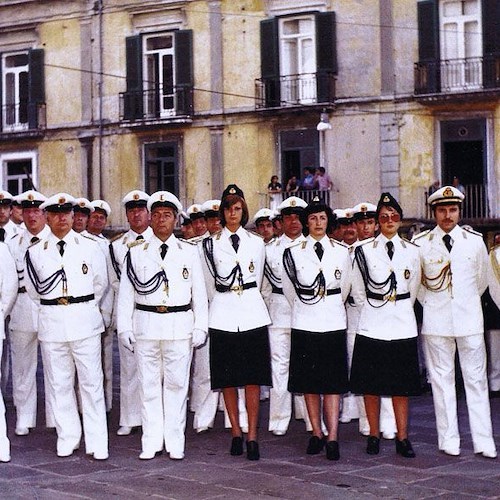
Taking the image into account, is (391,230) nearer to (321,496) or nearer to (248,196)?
(321,496)

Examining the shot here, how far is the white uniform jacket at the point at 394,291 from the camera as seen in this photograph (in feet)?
27.5

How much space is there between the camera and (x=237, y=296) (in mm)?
8492

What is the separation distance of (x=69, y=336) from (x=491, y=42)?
1803 cm

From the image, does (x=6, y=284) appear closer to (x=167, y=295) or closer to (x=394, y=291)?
(x=167, y=295)

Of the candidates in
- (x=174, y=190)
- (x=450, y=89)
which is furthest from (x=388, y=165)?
(x=174, y=190)

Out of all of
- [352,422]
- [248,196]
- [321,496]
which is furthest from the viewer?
[248,196]

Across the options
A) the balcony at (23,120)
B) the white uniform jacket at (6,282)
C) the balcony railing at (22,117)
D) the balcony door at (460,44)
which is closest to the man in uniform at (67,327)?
the white uniform jacket at (6,282)

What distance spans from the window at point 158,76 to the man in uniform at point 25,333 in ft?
58.5

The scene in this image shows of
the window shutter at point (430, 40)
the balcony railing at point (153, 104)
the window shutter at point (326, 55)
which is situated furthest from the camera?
the balcony railing at point (153, 104)

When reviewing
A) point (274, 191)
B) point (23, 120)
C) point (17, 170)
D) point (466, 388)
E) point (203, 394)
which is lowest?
point (203, 394)

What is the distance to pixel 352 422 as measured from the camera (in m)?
10.0

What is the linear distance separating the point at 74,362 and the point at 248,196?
18632 mm

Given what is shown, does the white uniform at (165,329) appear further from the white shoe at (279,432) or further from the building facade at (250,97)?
the building facade at (250,97)

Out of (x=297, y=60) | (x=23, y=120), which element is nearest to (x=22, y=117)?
(x=23, y=120)
